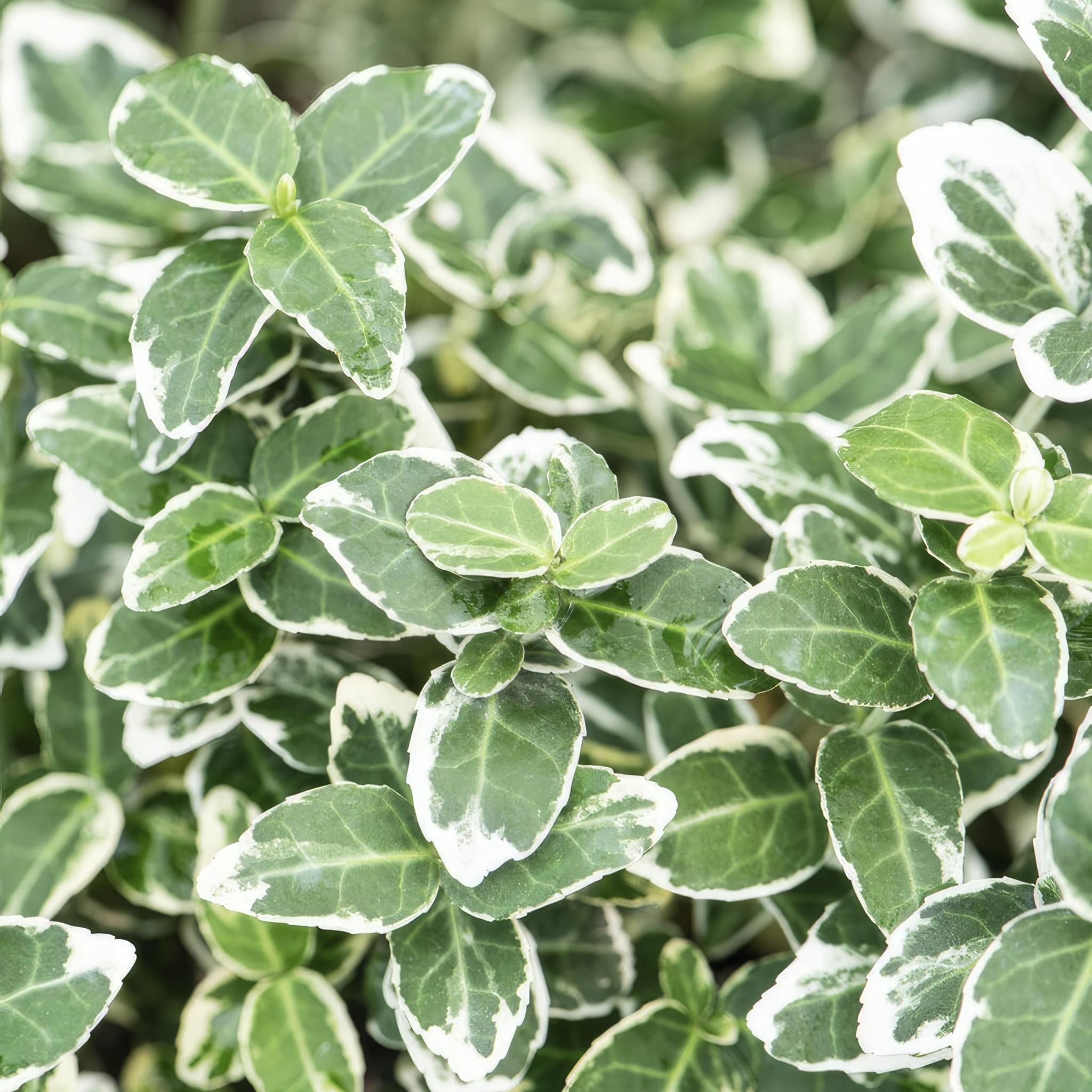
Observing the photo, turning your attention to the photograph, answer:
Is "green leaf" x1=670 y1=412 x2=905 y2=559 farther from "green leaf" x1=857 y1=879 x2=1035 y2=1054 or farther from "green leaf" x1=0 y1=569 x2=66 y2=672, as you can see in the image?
"green leaf" x1=0 y1=569 x2=66 y2=672

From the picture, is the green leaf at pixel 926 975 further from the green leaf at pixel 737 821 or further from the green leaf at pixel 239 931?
the green leaf at pixel 239 931

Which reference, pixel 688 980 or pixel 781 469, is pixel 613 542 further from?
pixel 688 980

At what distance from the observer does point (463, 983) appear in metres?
0.76

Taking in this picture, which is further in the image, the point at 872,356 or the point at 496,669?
the point at 872,356

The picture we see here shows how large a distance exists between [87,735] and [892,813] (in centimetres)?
69

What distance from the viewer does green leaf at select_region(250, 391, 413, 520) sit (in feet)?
2.78

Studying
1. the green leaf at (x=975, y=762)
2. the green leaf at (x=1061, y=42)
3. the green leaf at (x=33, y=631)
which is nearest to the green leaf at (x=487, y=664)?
the green leaf at (x=975, y=762)

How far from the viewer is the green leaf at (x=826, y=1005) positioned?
2.49 feet

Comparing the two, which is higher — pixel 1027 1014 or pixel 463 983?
pixel 1027 1014

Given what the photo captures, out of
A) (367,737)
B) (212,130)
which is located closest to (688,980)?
(367,737)

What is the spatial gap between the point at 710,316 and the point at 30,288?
0.67 metres

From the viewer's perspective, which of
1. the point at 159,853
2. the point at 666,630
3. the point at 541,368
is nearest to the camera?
the point at 666,630

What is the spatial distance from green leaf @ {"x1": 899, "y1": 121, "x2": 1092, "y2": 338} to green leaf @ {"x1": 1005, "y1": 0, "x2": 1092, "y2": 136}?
46 mm

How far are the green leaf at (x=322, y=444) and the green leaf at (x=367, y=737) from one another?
0.14m
